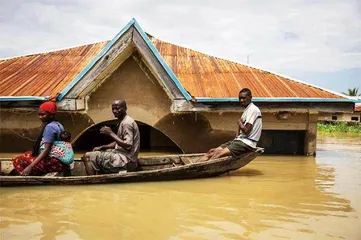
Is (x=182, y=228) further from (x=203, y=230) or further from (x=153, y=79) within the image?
(x=153, y=79)

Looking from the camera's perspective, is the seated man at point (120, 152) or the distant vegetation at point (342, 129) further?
the distant vegetation at point (342, 129)

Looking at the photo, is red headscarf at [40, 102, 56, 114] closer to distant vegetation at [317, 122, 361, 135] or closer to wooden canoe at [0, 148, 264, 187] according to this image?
wooden canoe at [0, 148, 264, 187]

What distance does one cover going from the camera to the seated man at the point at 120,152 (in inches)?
216

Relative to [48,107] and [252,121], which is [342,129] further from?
[48,107]

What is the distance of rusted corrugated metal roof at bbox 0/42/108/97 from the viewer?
8.31 meters

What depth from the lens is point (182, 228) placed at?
360 centimetres

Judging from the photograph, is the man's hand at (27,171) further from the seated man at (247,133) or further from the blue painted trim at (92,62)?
the seated man at (247,133)

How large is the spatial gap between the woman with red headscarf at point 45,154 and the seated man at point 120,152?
0.50 m

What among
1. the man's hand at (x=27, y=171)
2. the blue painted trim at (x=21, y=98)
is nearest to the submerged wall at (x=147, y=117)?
the blue painted trim at (x=21, y=98)

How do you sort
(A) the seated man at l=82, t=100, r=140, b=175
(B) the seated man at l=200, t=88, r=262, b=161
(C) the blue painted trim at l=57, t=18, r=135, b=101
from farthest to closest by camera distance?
1. (C) the blue painted trim at l=57, t=18, r=135, b=101
2. (B) the seated man at l=200, t=88, r=262, b=161
3. (A) the seated man at l=82, t=100, r=140, b=175

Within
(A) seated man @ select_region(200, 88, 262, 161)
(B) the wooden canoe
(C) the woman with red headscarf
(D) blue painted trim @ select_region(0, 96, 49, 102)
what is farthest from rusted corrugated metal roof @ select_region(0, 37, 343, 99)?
(C) the woman with red headscarf

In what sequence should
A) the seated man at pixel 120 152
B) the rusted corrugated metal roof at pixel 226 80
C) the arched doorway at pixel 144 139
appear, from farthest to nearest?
the arched doorway at pixel 144 139, the rusted corrugated metal roof at pixel 226 80, the seated man at pixel 120 152

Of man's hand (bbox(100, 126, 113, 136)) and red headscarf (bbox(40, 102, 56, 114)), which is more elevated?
red headscarf (bbox(40, 102, 56, 114))

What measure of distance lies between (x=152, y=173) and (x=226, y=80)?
4205 millimetres
